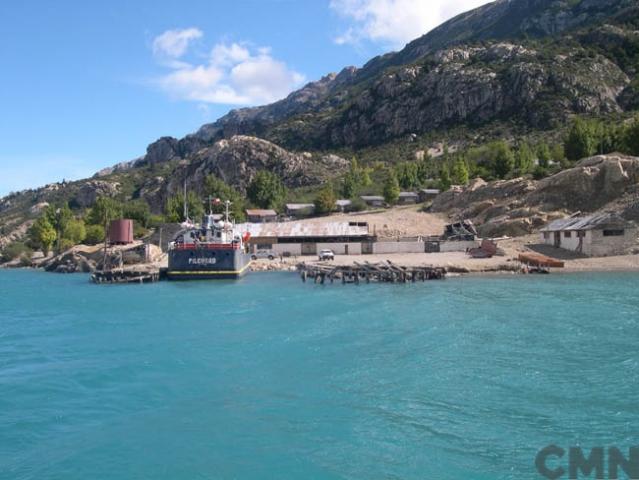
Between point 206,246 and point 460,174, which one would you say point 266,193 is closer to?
point 460,174

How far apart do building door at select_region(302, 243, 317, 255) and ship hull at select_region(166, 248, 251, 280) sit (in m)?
20.6

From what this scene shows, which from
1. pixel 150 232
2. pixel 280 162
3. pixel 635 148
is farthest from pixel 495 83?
pixel 150 232

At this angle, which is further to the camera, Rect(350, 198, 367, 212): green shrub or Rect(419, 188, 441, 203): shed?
Rect(419, 188, 441, 203): shed

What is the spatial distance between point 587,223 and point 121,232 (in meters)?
63.9

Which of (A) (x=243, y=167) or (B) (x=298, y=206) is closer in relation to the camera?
(B) (x=298, y=206)

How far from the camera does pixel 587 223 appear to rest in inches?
2269

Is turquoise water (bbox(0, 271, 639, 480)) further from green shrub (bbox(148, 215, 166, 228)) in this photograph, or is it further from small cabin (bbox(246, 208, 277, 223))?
green shrub (bbox(148, 215, 166, 228))

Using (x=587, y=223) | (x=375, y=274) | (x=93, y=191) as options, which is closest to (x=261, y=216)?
(x=375, y=274)

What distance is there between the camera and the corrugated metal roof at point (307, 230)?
78.3 metres

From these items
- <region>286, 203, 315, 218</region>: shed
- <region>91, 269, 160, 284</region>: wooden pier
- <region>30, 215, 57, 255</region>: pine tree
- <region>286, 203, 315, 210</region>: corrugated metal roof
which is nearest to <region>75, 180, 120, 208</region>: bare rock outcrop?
<region>30, 215, 57, 255</region>: pine tree

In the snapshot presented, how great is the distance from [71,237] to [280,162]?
6247 centimetres

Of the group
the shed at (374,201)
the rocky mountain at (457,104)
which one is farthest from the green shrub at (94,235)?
the shed at (374,201)

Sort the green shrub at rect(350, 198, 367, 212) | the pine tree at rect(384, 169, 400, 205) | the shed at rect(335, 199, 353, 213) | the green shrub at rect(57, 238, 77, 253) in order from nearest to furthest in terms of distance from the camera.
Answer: the green shrub at rect(57, 238, 77, 253)
the pine tree at rect(384, 169, 400, 205)
the green shrub at rect(350, 198, 367, 212)
the shed at rect(335, 199, 353, 213)

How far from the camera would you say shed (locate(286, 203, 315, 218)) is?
341 ft
